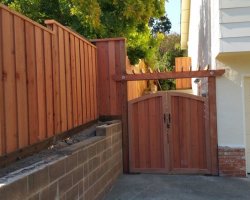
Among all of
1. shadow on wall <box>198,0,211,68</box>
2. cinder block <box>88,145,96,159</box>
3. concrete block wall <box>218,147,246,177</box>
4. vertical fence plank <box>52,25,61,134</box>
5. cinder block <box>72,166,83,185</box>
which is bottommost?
concrete block wall <box>218,147,246,177</box>

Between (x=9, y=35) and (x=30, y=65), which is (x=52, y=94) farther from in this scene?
(x=9, y=35)

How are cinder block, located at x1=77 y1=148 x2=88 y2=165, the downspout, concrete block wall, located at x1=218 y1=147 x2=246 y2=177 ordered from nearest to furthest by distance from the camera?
cinder block, located at x1=77 y1=148 x2=88 y2=165
concrete block wall, located at x1=218 y1=147 x2=246 y2=177
the downspout

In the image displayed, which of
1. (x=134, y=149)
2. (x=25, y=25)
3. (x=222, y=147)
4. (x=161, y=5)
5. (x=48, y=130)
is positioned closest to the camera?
(x=25, y=25)

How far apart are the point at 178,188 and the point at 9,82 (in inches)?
174

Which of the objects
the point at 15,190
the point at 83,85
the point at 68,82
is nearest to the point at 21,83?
the point at 15,190

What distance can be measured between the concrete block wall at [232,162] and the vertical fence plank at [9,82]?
544 centimetres

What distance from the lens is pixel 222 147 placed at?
8961 millimetres

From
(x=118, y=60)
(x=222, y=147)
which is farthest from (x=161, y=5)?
(x=222, y=147)

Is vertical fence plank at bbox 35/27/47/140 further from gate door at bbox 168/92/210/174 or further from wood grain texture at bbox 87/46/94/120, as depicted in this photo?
gate door at bbox 168/92/210/174

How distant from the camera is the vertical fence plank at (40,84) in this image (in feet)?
18.5

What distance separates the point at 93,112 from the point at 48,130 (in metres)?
3.14

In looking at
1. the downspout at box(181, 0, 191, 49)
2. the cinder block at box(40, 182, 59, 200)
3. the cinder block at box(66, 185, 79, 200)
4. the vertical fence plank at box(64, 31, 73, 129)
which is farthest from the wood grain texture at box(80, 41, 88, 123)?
the downspout at box(181, 0, 191, 49)

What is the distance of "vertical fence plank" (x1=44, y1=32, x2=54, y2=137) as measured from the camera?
6.01m

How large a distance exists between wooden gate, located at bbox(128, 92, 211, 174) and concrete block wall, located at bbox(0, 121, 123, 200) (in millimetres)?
529
